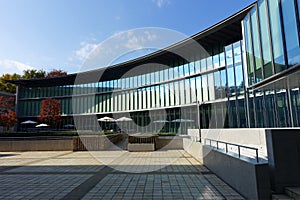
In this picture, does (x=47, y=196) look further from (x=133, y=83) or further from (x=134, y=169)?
(x=133, y=83)

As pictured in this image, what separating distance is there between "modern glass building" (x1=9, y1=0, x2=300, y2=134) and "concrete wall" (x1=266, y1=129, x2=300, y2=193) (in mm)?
2858

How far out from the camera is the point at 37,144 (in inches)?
629

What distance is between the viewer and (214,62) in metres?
21.5

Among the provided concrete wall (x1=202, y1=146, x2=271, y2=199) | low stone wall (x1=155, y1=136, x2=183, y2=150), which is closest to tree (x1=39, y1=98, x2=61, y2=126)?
low stone wall (x1=155, y1=136, x2=183, y2=150)

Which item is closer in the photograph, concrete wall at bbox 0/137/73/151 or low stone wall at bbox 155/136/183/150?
concrete wall at bbox 0/137/73/151

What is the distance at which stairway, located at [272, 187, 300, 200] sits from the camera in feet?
13.4

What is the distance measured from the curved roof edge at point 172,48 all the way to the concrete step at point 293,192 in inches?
583

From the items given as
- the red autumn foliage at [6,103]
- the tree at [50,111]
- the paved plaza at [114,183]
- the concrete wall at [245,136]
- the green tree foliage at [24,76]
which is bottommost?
the paved plaza at [114,183]

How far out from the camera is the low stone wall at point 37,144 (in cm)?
1580

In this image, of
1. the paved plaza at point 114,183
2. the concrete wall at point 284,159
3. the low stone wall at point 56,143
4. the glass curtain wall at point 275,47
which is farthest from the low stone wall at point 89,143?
the concrete wall at point 284,159

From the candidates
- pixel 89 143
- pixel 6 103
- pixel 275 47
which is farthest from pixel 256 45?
pixel 6 103

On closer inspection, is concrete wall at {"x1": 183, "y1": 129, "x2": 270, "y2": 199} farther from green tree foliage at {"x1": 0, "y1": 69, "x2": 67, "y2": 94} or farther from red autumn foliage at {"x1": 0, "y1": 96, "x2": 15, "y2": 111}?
green tree foliage at {"x1": 0, "y1": 69, "x2": 67, "y2": 94}

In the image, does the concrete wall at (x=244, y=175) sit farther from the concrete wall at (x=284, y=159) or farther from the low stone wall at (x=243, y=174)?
the concrete wall at (x=284, y=159)

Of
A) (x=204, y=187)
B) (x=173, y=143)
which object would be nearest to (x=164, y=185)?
(x=204, y=187)
